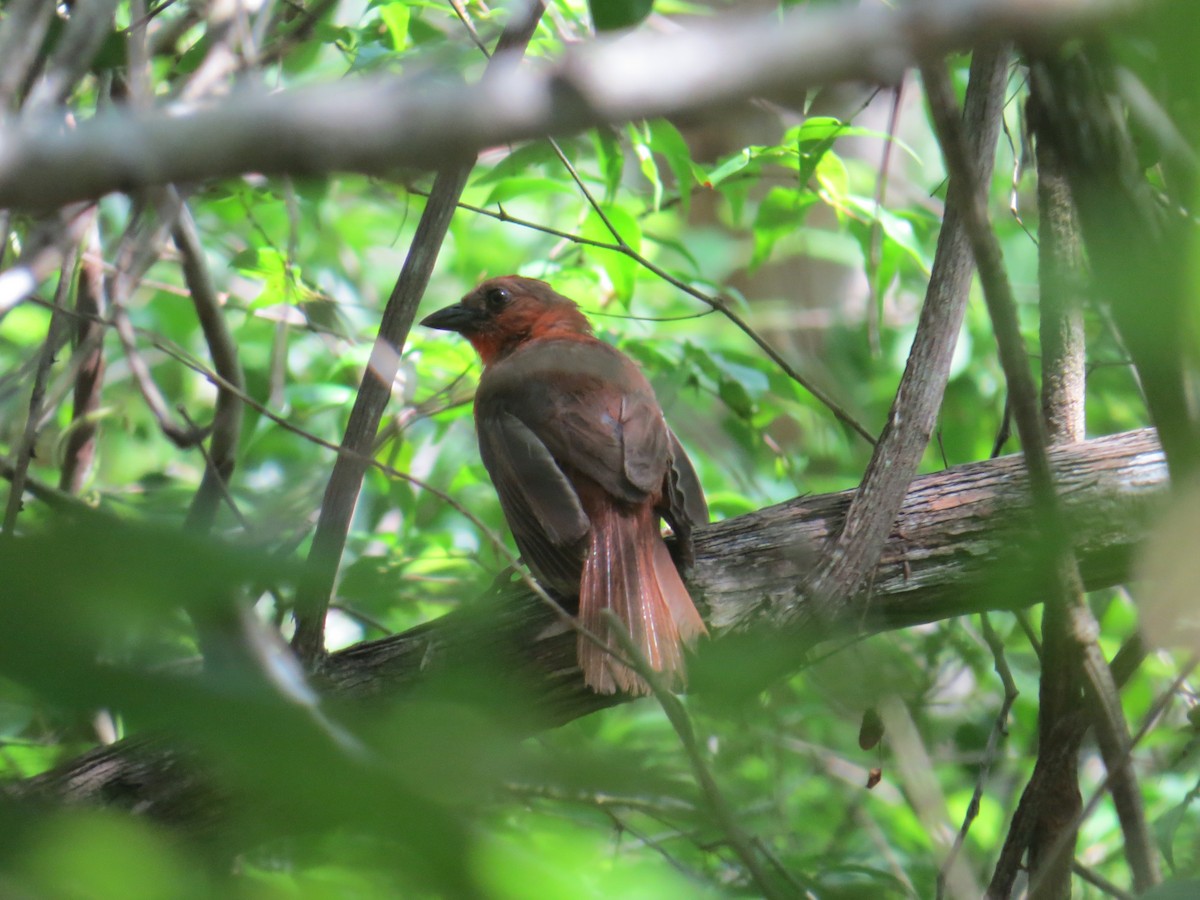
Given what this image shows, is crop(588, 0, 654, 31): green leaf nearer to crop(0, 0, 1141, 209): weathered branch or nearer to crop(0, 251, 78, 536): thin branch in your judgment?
crop(0, 0, 1141, 209): weathered branch

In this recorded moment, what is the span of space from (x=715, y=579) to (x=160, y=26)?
305 centimetres

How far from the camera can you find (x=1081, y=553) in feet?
9.27

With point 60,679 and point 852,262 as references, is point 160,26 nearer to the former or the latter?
point 60,679

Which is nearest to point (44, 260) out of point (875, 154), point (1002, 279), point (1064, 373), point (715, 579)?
point (715, 579)

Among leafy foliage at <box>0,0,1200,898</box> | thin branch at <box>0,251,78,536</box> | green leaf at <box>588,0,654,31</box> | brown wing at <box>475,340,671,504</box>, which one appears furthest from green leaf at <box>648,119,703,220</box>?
green leaf at <box>588,0,654,31</box>

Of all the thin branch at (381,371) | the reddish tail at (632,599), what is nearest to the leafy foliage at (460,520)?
the thin branch at (381,371)

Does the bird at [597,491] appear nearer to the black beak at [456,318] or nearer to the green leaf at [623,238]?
the green leaf at [623,238]

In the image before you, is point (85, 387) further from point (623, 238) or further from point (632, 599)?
point (632, 599)

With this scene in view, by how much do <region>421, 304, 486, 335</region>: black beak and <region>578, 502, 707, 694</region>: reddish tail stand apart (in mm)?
1546

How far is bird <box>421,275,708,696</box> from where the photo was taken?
9.80 feet

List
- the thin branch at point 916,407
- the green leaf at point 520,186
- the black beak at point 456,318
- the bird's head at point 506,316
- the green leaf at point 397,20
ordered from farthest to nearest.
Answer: the black beak at point 456,318, the bird's head at point 506,316, the green leaf at point 520,186, the green leaf at point 397,20, the thin branch at point 916,407

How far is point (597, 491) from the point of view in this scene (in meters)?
3.48

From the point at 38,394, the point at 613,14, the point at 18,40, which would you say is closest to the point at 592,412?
the point at 38,394

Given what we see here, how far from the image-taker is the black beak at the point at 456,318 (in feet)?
15.5
